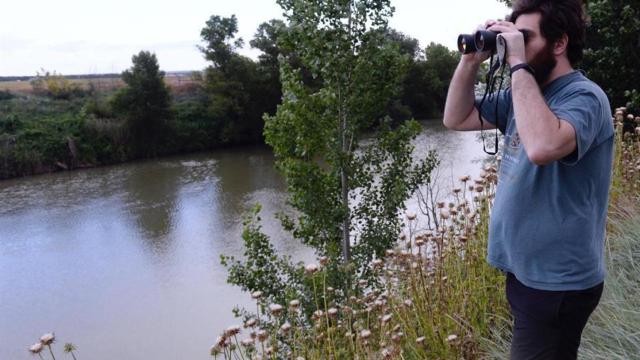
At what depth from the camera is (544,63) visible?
1.28m

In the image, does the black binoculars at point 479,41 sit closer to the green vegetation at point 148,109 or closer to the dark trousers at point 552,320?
the dark trousers at point 552,320

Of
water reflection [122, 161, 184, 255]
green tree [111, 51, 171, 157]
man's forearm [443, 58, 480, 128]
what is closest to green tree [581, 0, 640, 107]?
man's forearm [443, 58, 480, 128]

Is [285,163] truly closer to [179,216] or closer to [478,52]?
[478,52]

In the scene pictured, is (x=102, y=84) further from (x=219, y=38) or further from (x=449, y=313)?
(x=449, y=313)

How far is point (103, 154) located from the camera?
23906mm

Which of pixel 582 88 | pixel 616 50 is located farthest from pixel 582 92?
pixel 616 50

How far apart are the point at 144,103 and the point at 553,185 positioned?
25363mm

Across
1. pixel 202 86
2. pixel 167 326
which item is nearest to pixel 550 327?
pixel 167 326

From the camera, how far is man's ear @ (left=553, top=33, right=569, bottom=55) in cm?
126

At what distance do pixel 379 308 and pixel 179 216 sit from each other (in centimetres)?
1215

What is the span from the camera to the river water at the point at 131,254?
7996 millimetres

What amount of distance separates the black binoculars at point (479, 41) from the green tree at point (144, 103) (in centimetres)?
2429

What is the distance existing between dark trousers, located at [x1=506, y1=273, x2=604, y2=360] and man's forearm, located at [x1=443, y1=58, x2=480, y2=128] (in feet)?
1.72

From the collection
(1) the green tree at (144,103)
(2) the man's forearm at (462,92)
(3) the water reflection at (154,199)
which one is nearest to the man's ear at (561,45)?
(2) the man's forearm at (462,92)
